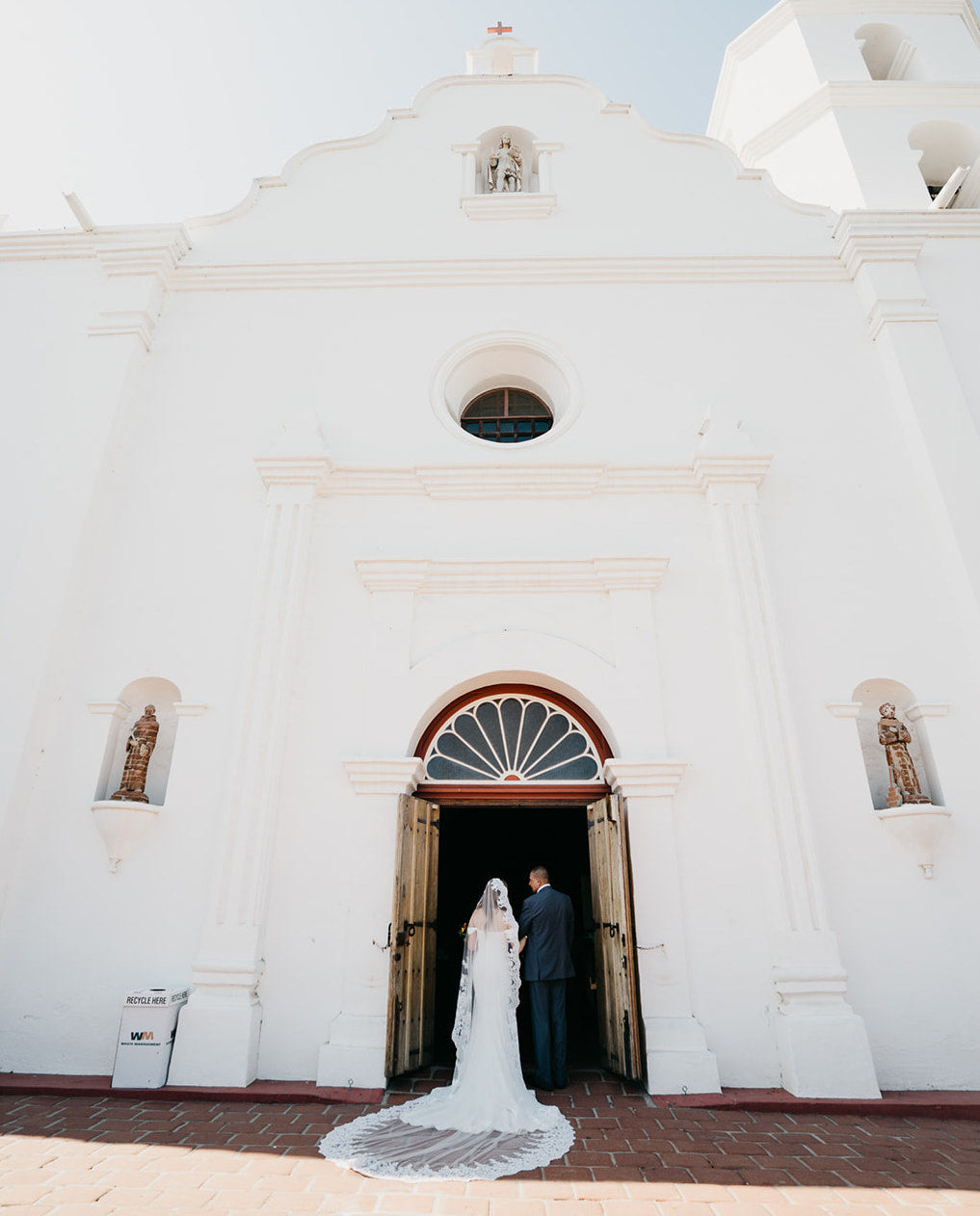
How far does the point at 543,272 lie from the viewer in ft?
27.7

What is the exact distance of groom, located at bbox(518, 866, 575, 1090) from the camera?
5.57m

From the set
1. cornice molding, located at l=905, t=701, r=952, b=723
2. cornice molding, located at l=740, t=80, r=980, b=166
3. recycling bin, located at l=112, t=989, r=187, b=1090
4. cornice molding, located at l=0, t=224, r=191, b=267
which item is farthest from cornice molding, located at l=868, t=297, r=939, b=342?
recycling bin, located at l=112, t=989, r=187, b=1090

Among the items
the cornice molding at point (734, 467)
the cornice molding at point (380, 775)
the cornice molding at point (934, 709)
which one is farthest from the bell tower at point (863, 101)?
the cornice molding at point (380, 775)

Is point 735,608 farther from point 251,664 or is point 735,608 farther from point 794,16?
point 794,16

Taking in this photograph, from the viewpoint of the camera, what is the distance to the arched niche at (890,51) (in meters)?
10.8

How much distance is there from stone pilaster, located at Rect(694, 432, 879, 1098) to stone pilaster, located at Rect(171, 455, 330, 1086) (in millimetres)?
3930

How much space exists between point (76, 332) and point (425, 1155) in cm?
852

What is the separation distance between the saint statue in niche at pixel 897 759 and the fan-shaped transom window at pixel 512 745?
2413 millimetres

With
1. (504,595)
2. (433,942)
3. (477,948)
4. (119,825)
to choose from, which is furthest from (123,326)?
(477,948)

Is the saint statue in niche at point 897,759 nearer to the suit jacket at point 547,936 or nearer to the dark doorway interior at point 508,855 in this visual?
the suit jacket at point 547,936

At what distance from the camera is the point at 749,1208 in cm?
354

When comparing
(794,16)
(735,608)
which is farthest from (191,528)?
(794,16)

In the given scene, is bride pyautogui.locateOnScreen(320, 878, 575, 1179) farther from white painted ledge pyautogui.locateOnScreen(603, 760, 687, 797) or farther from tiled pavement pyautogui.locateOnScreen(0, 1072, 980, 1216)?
white painted ledge pyautogui.locateOnScreen(603, 760, 687, 797)

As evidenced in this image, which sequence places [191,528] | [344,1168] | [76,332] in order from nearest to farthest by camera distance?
[344,1168]
[191,528]
[76,332]
